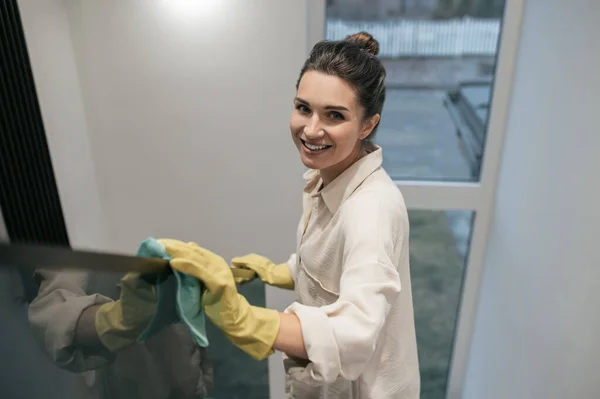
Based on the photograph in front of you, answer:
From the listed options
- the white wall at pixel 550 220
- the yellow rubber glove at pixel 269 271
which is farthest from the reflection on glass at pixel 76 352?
the white wall at pixel 550 220

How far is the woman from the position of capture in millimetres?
917

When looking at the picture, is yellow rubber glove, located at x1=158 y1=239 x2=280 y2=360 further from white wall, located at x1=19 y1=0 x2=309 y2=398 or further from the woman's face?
white wall, located at x1=19 y1=0 x2=309 y2=398

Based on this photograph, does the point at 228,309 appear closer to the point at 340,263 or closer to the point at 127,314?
the point at 127,314

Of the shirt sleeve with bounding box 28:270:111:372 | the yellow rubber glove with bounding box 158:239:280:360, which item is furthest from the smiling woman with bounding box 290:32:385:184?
the shirt sleeve with bounding box 28:270:111:372

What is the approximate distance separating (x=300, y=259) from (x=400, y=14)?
1.04 m

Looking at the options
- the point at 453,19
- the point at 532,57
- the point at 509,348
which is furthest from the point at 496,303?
the point at 453,19

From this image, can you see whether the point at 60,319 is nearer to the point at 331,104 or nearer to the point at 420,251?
the point at 331,104

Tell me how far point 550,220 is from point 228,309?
1053mm

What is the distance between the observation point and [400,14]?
1854 millimetres

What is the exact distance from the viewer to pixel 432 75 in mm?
1979

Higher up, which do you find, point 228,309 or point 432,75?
point 432,75

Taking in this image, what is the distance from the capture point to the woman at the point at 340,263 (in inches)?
36.1

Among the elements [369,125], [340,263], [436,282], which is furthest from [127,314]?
[436,282]

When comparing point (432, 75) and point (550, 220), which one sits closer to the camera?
point (550, 220)
